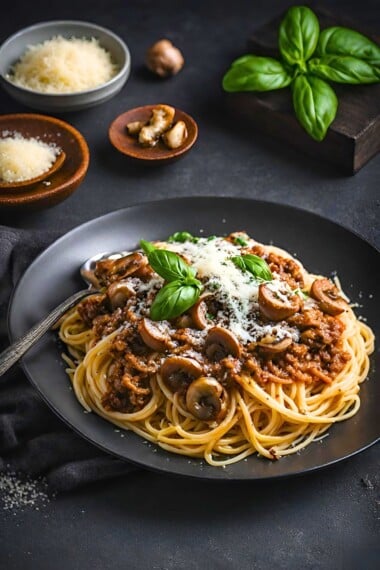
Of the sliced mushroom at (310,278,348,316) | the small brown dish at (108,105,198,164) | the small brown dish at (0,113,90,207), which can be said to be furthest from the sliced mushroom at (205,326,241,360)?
the small brown dish at (108,105,198,164)

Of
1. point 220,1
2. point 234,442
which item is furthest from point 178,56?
point 234,442

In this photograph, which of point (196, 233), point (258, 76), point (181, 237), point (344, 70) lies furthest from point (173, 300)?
point (344, 70)

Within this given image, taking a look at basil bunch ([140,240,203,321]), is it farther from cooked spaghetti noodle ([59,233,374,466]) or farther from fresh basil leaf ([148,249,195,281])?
cooked spaghetti noodle ([59,233,374,466])

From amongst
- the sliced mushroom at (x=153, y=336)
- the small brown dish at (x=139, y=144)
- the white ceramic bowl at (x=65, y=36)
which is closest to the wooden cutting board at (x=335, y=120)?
the small brown dish at (x=139, y=144)

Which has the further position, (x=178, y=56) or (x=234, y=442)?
(x=178, y=56)

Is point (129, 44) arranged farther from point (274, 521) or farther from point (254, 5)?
point (274, 521)
